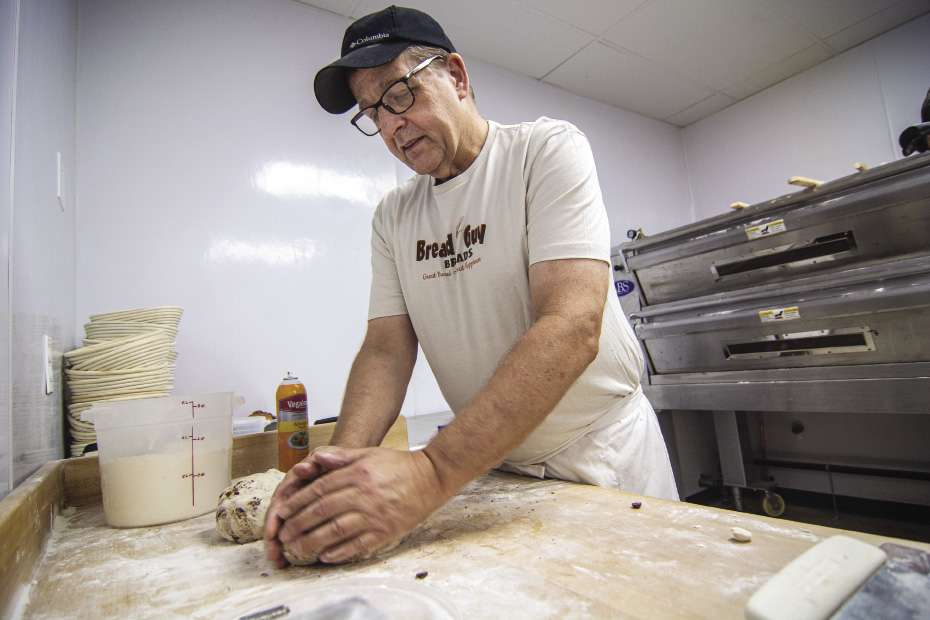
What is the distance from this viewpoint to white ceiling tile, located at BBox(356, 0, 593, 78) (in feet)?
8.68

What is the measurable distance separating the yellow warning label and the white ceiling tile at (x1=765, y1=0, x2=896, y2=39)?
1996 millimetres

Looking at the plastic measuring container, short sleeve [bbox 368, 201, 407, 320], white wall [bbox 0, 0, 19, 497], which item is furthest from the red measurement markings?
short sleeve [bbox 368, 201, 407, 320]

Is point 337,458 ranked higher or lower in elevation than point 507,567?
higher

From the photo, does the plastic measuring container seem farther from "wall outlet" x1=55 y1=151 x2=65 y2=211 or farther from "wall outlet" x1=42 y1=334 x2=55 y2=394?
"wall outlet" x1=55 y1=151 x2=65 y2=211

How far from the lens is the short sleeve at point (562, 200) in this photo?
928 mm

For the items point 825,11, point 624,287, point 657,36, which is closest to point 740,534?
point 624,287

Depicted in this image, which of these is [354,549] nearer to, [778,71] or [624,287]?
[624,287]

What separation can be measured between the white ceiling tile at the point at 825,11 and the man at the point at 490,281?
9.10 feet

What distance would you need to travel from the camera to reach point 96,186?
1.93m

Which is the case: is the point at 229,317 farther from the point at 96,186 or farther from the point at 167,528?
the point at 167,528

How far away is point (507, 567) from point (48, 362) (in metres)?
1.25

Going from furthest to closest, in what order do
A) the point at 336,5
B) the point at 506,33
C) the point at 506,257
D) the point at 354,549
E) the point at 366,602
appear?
the point at 506,33 < the point at 336,5 < the point at 506,257 < the point at 354,549 < the point at 366,602

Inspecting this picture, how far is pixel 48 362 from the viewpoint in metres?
1.20

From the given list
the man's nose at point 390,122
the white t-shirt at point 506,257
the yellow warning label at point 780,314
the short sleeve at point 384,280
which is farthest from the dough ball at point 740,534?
the yellow warning label at point 780,314
